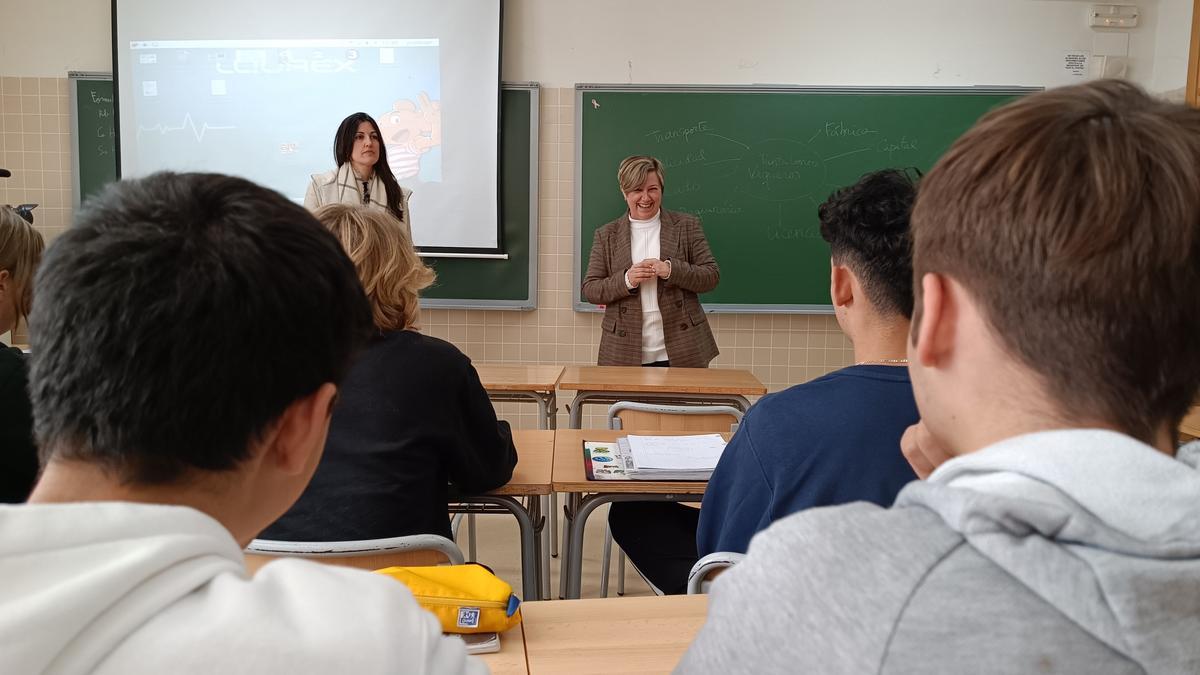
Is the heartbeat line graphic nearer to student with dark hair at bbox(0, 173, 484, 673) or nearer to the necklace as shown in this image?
the necklace

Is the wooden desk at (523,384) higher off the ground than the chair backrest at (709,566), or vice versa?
the chair backrest at (709,566)

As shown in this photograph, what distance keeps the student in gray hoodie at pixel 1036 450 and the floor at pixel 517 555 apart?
2872mm

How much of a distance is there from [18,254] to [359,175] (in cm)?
268

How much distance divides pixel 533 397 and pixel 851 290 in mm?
2194

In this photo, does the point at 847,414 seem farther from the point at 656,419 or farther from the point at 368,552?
the point at 656,419

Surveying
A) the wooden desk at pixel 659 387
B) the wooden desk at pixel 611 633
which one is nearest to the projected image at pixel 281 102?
the wooden desk at pixel 659 387

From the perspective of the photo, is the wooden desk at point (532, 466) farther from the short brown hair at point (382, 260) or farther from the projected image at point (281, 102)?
the projected image at point (281, 102)

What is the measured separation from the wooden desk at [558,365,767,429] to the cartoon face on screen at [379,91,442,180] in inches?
79.1

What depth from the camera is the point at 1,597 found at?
1.75ft

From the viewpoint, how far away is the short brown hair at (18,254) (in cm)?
192

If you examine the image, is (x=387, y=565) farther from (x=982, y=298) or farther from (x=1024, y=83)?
(x=1024, y=83)

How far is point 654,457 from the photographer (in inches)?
94.4

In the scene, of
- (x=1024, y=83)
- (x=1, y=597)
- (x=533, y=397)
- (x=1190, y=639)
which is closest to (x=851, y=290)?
(x=1190, y=639)

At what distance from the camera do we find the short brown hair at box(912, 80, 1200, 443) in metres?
0.64
